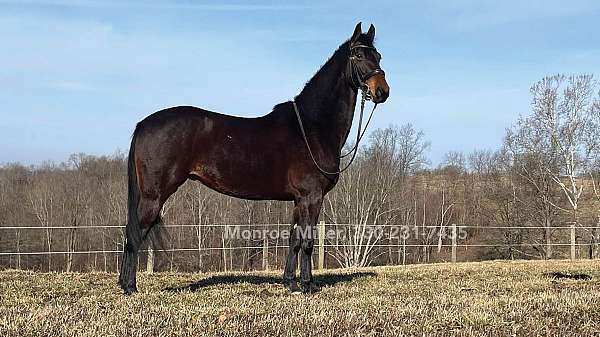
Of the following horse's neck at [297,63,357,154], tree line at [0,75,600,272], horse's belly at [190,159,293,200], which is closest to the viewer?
horse's belly at [190,159,293,200]

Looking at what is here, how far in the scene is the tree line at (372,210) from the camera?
36844mm

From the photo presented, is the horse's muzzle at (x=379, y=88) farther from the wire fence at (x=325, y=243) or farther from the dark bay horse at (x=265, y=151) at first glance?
the wire fence at (x=325, y=243)

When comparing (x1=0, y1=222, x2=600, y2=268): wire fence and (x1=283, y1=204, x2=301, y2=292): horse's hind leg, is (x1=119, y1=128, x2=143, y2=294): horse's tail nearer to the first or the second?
(x1=0, y1=222, x2=600, y2=268): wire fence

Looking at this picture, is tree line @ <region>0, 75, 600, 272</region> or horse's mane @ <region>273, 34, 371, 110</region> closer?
horse's mane @ <region>273, 34, 371, 110</region>

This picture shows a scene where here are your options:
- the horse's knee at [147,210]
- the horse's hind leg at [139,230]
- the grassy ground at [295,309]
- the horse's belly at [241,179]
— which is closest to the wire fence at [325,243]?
the horse's hind leg at [139,230]

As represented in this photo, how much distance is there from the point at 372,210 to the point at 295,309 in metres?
44.9

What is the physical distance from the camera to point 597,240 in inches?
1417

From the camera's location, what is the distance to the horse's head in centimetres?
660

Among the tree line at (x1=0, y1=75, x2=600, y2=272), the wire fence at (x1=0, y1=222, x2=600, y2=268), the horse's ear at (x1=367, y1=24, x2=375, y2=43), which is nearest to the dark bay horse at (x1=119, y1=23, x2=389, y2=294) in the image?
the horse's ear at (x1=367, y1=24, x2=375, y2=43)

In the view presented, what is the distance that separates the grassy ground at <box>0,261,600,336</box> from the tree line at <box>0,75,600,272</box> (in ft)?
75.1

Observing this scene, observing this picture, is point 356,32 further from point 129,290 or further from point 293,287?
point 129,290

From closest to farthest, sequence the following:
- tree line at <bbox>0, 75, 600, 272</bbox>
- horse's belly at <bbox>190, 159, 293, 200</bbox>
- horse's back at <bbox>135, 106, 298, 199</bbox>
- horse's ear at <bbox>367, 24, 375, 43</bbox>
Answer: horse's back at <bbox>135, 106, 298, 199</bbox>, horse's belly at <bbox>190, 159, 293, 200</bbox>, horse's ear at <bbox>367, 24, 375, 43</bbox>, tree line at <bbox>0, 75, 600, 272</bbox>

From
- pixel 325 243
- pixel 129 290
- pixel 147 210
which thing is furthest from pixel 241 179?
pixel 325 243

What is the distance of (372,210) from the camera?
49.5 m
